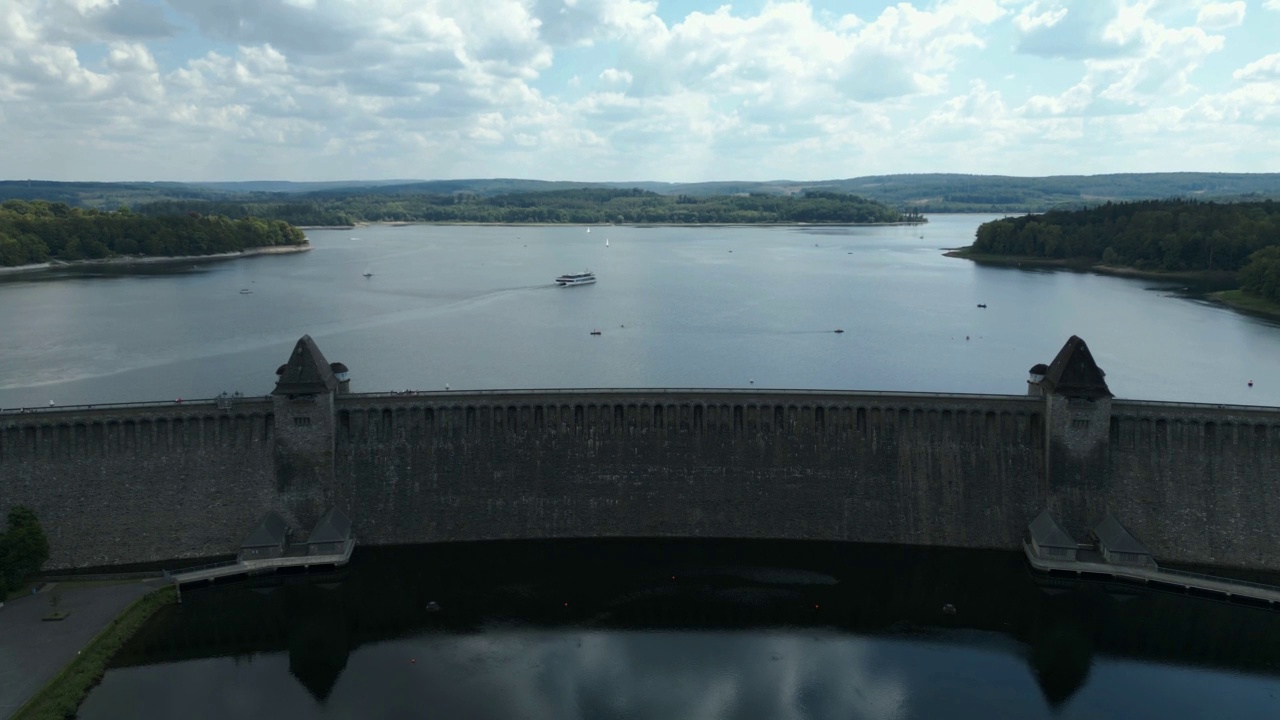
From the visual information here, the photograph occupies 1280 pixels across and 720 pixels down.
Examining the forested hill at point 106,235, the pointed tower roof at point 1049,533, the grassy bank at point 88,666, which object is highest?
the forested hill at point 106,235

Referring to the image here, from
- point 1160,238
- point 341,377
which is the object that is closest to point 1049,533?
point 341,377

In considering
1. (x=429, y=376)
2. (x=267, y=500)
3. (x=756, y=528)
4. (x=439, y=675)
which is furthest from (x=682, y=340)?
(x=439, y=675)

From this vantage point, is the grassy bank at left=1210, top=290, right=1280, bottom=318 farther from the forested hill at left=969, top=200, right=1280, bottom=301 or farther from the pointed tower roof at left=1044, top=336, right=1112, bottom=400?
the pointed tower roof at left=1044, top=336, right=1112, bottom=400

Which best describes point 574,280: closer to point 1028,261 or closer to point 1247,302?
point 1028,261

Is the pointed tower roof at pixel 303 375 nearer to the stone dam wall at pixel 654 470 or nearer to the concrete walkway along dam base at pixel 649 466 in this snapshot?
the concrete walkway along dam base at pixel 649 466

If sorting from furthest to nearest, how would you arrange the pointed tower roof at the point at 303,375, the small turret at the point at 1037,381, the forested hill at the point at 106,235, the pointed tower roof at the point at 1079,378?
the forested hill at the point at 106,235 < the small turret at the point at 1037,381 < the pointed tower roof at the point at 303,375 < the pointed tower roof at the point at 1079,378

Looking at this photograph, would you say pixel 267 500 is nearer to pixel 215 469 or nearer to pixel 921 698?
pixel 215 469

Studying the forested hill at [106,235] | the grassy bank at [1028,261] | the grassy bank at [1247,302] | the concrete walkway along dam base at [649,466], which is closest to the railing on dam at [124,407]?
the concrete walkway along dam base at [649,466]
